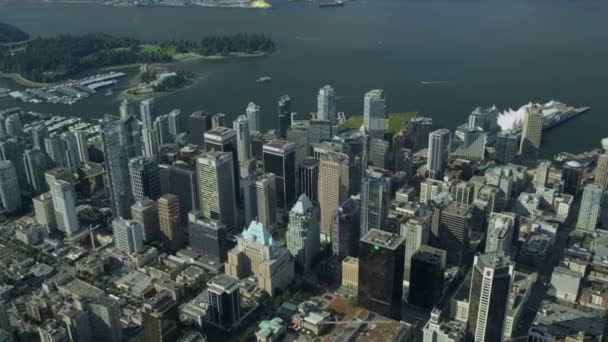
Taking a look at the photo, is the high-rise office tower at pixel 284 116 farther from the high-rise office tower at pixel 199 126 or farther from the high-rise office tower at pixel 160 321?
the high-rise office tower at pixel 160 321

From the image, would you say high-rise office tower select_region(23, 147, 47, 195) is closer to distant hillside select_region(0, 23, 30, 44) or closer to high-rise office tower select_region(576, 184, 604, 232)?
high-rise office tower select_region(576, 184, 604, 232)

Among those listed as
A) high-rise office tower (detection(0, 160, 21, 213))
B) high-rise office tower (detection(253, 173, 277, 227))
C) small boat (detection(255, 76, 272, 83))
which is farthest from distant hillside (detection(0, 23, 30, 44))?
high-rise office tower (detection(253, 173, 277, 227))

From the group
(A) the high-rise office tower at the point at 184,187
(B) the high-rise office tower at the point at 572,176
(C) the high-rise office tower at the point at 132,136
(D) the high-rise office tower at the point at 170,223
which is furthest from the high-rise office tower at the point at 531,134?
(C) the high-rise office tower at the point at 132,136

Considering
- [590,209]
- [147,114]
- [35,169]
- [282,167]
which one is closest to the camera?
[590,209]

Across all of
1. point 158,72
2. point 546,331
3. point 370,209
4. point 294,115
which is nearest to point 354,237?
point 370,209

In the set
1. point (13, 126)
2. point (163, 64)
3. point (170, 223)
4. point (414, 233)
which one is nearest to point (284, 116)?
point (170, 223)

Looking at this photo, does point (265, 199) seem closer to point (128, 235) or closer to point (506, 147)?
point (128, 235)

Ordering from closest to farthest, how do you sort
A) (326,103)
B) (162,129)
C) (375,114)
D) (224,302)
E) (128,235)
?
(224,302) < (128,235) < (162,129) < (375,114) < (326,103)

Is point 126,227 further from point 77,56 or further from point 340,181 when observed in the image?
point 77,56
